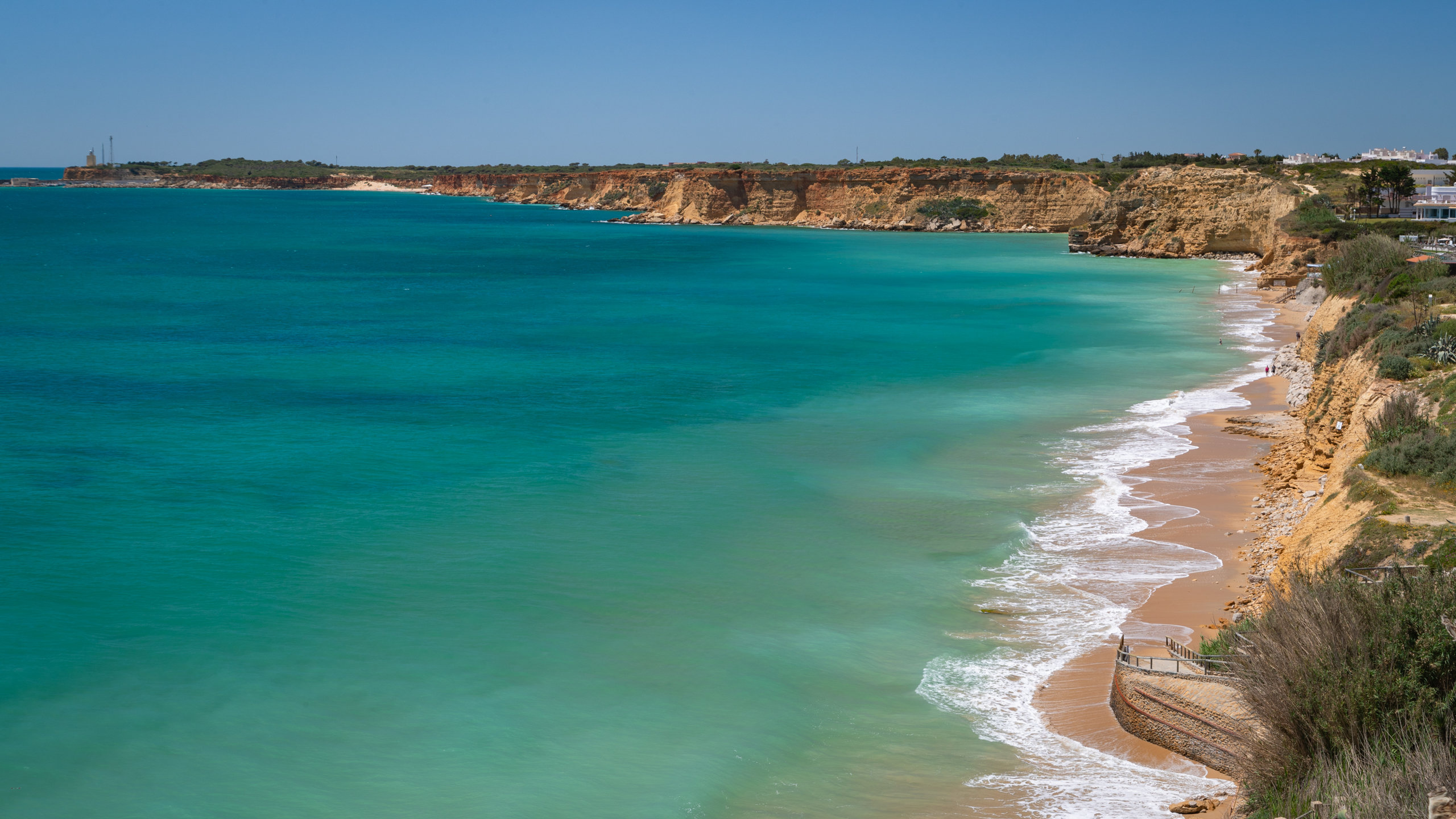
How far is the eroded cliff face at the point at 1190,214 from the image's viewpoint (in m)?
73.5

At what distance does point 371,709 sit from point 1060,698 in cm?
856

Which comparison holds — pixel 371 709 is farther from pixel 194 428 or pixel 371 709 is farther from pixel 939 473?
pixel 194 428

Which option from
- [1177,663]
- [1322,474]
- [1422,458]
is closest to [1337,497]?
[1422,458]

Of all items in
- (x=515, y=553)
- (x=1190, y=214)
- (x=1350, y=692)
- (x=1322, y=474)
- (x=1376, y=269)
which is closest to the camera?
(x=1350, y=692)

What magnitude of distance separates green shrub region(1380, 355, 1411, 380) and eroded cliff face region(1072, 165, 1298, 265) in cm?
5132

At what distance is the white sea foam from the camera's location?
11617mm

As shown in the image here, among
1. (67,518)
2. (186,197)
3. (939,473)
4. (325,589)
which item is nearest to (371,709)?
(325,589)

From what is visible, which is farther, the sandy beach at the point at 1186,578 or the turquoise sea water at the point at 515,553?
the sandy beach at the point at 1186,578

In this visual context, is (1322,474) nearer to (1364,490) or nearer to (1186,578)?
(1186,578)

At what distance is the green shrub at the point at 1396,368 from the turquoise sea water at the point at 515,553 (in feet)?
20.5

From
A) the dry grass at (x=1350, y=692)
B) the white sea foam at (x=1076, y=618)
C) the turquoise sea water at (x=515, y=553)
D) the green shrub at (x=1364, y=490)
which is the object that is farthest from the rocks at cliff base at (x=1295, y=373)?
the dry grass at (x=1350, y=692)

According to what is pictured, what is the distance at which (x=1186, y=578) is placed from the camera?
56.7ft

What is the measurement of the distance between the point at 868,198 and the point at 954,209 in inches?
465

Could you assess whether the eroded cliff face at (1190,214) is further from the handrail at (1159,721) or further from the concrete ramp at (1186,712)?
the concrete ramp at (1186,712)
